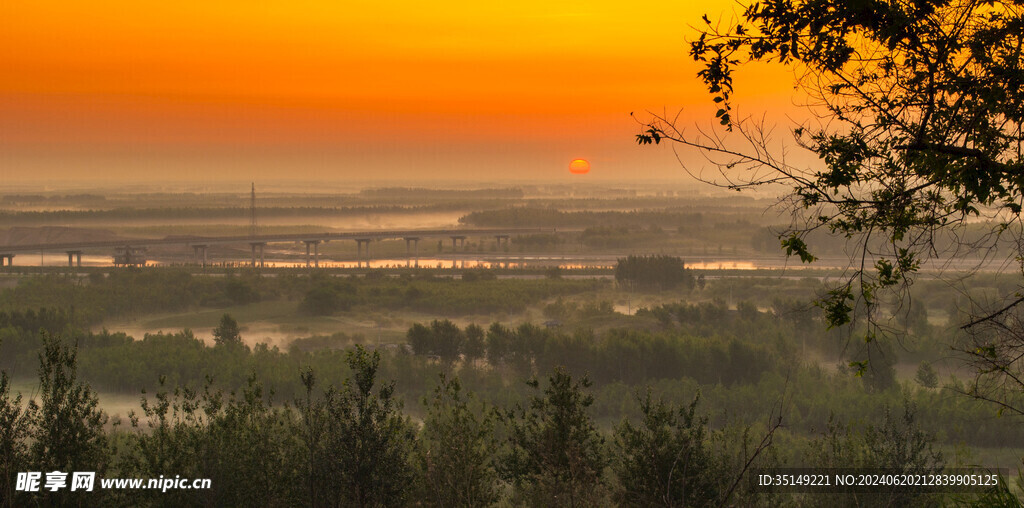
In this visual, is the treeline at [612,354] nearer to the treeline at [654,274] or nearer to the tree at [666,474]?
the tree at [666,474]

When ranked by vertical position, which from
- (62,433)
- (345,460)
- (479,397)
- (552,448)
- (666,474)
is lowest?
(479,397)

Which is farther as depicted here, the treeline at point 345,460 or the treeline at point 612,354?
the treeline at point 612,354

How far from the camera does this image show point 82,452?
573 inches

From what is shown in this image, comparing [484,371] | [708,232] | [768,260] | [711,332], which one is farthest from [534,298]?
[708,232]

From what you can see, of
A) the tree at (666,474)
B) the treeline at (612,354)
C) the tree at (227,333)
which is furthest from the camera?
the tree at (227,333)

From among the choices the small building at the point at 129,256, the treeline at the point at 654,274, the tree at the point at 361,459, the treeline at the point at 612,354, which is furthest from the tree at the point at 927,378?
the small building at the point at 129,256

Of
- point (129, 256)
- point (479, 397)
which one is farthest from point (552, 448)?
point (129, 256)

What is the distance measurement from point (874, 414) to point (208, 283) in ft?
207

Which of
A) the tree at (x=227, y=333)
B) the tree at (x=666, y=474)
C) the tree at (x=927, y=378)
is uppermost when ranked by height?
the tree at (x=666, y=474)

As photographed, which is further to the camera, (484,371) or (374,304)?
(374,304)

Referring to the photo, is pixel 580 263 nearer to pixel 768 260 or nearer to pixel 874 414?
pixel 768 260

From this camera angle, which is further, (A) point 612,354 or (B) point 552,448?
(A) point 612,354

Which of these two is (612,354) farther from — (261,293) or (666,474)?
(261,293)

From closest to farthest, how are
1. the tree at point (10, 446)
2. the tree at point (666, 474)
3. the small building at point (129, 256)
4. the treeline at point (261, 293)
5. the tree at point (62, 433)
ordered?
the tree at point (10, 446) < the tree at point (62, 433) < the tree at point (666, 474) < the treeline at point (261, 293) < the small building at point (129, 256)
